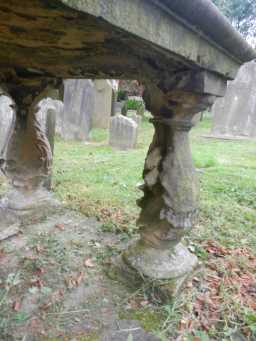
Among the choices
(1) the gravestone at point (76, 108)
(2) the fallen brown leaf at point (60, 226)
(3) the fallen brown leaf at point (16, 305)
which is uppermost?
(1) the gravestone at point (76, 108)

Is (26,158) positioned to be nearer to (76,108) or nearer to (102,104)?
(76,108)

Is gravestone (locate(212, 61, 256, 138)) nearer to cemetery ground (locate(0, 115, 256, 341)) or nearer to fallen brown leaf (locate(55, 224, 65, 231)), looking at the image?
cemetery ground (locate(0, 115, 256, 341))

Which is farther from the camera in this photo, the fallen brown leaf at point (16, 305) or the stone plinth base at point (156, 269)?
the stone plinth base at point (156, 269)

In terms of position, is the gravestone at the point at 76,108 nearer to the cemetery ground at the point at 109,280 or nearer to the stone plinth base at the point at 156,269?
the cemetery ground at the point at 109,280

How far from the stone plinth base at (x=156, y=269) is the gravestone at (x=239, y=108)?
7.24 meters

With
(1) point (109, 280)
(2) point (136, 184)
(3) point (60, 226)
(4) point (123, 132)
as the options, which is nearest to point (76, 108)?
(4) point (123, 132)

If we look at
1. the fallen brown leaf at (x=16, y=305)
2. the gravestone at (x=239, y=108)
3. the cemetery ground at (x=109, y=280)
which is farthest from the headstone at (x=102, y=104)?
the fallen brown leaf at (x=16, y=305)

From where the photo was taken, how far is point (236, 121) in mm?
8078

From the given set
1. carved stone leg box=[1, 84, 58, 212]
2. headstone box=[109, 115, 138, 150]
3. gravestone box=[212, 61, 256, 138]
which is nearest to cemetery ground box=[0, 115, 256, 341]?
carved stone leg box=[1, 84, 58, 212]

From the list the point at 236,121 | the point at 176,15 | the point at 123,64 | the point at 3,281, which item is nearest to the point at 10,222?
the point at 3,281

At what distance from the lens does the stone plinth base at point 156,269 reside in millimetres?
1465

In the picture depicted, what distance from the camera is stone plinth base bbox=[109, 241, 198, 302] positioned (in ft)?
4.81

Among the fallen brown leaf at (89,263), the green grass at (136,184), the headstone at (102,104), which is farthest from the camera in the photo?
the headstone at (102,104)

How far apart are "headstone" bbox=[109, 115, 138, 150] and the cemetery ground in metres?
2.98
